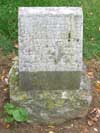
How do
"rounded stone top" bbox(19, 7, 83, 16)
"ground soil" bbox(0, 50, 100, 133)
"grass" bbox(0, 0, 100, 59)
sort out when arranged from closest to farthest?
1. "rounded stone top" bbox(19, 7, 83, 16)
2. "ground soil" bbox(0, 50, 100, 133)
3. "grass" bbox(0, 0, 100, 59)

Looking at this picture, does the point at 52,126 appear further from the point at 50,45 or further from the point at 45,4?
the point at 45,4

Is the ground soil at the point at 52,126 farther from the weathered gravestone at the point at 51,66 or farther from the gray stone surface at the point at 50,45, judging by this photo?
the gray stone surface at the point at 50,45

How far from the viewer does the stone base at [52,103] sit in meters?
4.85

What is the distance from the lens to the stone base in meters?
4.85

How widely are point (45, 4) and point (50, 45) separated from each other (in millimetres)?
2228

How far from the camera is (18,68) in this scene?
16.8 feet

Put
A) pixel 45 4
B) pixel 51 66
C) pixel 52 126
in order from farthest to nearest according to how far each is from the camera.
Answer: pixel 45 4
pixel 52 126
pixel 51 66

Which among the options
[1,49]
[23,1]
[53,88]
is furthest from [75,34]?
[23,1]

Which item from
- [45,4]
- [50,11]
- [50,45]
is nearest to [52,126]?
[50,45]

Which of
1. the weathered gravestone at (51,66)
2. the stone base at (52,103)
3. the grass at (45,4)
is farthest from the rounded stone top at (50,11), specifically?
the grass at (45,4)

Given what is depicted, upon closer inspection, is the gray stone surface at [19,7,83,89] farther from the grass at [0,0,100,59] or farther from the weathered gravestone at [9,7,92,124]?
the grass at [0,0,100,59]

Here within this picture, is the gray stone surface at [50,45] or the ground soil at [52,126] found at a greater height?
the gray stone surface at [50,45]

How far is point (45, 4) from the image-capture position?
680 cm

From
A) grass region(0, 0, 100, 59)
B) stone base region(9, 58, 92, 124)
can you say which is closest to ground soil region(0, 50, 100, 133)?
stone base region(9, 58, 92, 124)
